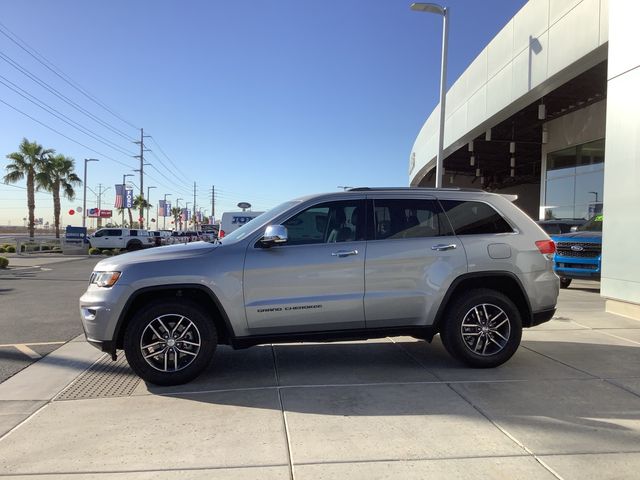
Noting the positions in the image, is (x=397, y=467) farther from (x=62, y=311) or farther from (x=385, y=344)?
A: (x=62, y=311)

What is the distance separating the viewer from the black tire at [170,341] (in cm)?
501

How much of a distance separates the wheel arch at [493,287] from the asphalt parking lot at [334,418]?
Answer: 1.89ft

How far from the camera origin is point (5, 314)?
31.1ft

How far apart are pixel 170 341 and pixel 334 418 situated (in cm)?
180

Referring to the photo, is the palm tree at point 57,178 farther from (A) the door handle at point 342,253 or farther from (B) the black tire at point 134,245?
(A) the door handle at point 342,253

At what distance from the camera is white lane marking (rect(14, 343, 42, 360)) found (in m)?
6.54

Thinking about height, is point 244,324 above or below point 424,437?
above

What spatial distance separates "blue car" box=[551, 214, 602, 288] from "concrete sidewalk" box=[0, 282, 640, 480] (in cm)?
611

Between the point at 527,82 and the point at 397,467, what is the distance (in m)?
13.8

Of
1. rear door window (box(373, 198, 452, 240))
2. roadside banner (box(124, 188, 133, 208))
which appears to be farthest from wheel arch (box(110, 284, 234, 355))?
roadside banner (box(124, 188, 133, 208))

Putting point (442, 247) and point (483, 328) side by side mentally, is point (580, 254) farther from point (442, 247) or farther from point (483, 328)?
point (442, 247)

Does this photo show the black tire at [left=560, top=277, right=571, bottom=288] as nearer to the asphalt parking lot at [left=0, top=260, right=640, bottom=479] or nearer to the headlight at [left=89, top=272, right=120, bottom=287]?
the asphalt parking lot at [left=0, top=260, right=640, bottom=479]

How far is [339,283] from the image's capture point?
5.25 m

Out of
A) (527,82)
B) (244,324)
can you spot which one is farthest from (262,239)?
(527,82)
